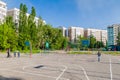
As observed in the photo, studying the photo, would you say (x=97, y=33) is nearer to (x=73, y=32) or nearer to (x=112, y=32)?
(x=112, y=32)

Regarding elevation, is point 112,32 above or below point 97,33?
below

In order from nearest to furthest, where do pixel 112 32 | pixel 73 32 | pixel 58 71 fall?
pixel 58 71 < pixel 112 32 < pixel 73 32

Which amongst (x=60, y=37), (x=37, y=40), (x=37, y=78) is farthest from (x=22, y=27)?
(x=37, y=78)

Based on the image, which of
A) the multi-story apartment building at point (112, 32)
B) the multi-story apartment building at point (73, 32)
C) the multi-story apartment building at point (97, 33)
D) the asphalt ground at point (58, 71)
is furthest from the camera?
the multi-story apartment building at point (97, 33)

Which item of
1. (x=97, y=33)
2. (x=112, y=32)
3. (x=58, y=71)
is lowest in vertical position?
(x=58, y=71)

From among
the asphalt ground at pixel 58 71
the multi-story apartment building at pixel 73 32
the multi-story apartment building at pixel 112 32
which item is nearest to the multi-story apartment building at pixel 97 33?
the multi-story apartment building at pixel 73 32

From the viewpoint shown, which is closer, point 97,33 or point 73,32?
point 73,32

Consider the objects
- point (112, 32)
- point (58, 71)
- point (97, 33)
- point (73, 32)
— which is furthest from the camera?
point (97, 33)

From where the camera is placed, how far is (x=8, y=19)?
6850cm

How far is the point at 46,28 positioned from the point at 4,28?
25.0 m

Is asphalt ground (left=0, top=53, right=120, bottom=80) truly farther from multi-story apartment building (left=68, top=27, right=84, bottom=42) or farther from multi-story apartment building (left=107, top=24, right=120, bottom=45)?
multi-story apartment building (left=68, top=27, right=84, bottom=42)

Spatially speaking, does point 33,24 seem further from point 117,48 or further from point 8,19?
point 117,48

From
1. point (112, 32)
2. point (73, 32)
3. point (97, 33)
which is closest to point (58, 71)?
point (73, 32)

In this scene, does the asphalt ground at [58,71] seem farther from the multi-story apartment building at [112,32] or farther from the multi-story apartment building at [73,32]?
the multi-story apartment building at [73,32]
